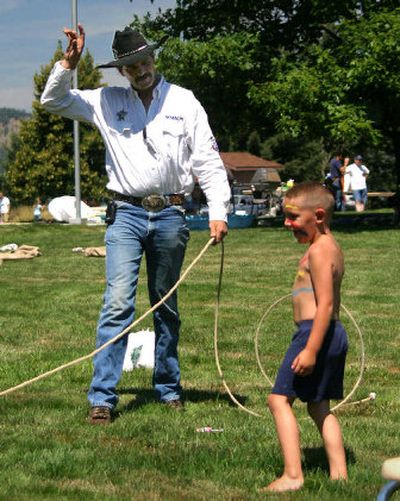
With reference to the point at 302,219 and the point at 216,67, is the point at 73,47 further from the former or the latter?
the point at 216,67

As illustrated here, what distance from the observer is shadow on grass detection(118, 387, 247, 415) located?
6502mm

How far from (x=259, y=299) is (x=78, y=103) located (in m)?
6.20

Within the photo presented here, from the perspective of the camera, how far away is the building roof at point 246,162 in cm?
7788

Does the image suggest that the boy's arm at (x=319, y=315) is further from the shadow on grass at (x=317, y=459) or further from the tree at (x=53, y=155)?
the tree at (x=53, y=155)

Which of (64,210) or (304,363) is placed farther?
(64,210)

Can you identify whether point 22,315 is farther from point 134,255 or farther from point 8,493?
point 8,493

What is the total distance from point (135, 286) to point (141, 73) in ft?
4.05

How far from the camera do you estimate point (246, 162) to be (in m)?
79.9

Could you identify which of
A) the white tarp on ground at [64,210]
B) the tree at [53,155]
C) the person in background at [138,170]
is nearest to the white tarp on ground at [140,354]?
the person in background at [138,170]

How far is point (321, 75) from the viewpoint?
2445 cm

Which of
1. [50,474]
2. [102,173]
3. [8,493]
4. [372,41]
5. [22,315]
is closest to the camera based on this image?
[8,493]

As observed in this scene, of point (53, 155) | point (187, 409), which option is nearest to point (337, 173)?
point (187, 409)

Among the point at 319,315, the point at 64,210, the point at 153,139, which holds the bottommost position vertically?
the point at 64,210

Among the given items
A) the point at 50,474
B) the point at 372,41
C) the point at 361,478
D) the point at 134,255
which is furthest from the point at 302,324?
the point at 372,41
